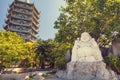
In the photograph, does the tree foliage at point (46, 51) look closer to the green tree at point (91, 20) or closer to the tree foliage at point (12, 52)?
the tree foliage at point (12, 52)

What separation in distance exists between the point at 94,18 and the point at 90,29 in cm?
108

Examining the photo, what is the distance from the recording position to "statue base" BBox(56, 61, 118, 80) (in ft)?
52.6

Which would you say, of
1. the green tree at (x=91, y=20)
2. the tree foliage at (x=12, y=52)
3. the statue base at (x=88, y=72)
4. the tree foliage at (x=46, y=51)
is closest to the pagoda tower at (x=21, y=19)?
the tree foliage at (x=12, y=52)

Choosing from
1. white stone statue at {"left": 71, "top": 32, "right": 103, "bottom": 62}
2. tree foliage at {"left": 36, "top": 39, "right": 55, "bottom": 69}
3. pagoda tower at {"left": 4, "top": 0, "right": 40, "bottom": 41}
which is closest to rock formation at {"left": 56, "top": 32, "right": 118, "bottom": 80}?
white stone statue at {"left": 71, "top": 32, "right": 103, "bottom": 62}

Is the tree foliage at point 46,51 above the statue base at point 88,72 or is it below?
above

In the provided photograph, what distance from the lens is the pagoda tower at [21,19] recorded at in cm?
5088

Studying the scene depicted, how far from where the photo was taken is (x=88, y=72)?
53.7 ft

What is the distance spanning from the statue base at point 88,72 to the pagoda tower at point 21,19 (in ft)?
112

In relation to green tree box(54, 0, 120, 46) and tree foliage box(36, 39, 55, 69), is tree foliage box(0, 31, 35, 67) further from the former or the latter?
green tree box(54, 0, 120, 46)

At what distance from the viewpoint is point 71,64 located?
17.2m

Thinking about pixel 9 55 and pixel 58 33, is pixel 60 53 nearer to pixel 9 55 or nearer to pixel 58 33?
pixel 58 33

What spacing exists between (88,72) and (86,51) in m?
1.97

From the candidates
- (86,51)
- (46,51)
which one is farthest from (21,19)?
(86,51)

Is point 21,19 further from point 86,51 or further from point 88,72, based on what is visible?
point 88,72
